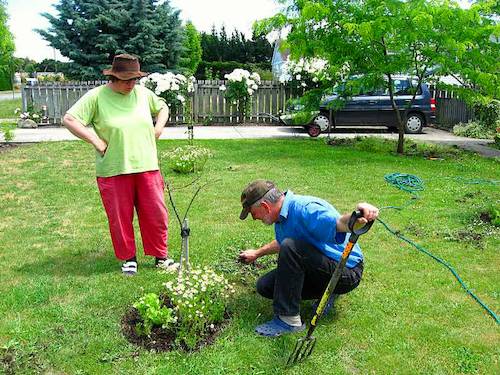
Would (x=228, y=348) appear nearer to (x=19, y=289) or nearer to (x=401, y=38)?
(x=19, y=289)

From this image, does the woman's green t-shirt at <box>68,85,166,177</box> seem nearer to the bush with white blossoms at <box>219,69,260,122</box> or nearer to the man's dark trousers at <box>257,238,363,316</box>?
the man's dark trousers at <box>257,238,363,316</box>

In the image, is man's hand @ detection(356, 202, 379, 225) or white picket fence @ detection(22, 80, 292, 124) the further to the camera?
white picket fence @ detection(22, 80, 292, 124)

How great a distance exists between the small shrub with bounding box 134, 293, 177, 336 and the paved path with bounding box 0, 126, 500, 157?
9447 mm

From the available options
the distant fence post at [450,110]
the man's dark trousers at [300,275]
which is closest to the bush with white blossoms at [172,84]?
the man's dark trousers at [300,275]

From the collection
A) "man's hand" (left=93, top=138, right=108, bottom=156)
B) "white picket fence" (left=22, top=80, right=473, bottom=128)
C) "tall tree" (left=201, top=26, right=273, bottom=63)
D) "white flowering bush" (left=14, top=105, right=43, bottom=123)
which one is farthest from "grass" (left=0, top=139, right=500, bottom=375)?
"tall tree" (left=201, top=26, right=273, bottom=63)

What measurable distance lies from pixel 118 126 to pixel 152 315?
5.02ft

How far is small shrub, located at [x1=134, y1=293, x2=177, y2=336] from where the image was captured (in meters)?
3.14

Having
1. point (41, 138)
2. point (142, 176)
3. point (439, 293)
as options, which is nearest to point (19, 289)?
point (142, 176)

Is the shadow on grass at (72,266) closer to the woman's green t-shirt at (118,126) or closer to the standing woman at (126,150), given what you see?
the standing woman at (126,150)

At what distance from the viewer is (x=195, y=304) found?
3111mm

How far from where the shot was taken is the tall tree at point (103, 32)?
738 inches

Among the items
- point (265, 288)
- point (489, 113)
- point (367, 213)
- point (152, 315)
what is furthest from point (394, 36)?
point (152, 315)

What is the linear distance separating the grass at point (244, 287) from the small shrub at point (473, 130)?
6.36 m

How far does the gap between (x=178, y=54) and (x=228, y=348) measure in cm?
1890
